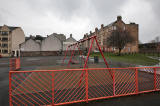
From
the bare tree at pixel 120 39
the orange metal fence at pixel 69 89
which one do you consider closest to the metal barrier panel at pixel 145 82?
the orange metal fence at pixel 69 89

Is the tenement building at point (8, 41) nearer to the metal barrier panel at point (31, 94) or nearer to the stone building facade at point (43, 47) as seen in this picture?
the stone building facade at point (43, 47)

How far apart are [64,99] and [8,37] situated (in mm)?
50725

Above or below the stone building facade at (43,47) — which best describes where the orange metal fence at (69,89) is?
below

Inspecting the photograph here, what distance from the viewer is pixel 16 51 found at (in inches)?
1523

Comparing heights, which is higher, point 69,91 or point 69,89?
point 69,91

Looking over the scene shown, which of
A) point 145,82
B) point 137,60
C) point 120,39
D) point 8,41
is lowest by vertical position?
point 145,82

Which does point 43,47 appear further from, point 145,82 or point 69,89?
point 145,82

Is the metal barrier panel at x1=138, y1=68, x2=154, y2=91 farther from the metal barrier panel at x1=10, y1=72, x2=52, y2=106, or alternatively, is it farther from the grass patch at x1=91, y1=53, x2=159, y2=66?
the grass patch at x1=91, y1=53, x2=159, y2=66

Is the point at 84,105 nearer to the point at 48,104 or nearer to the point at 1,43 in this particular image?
the point at 48,104

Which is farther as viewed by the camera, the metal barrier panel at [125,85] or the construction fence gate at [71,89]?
the metal barrier panel at [125,85]

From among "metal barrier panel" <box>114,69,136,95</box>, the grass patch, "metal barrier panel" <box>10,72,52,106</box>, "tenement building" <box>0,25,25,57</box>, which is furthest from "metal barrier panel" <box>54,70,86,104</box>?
"tenement building" <box>0,25,25,57</box>

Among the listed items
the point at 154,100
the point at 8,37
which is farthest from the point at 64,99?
the point at 8,37

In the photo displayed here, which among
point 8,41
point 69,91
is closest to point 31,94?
point 69,91

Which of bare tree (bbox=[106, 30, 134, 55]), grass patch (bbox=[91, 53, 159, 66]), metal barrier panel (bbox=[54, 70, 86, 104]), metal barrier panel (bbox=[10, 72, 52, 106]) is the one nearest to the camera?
metal barrier panel (bbox=[10, 72, 52, 106])
